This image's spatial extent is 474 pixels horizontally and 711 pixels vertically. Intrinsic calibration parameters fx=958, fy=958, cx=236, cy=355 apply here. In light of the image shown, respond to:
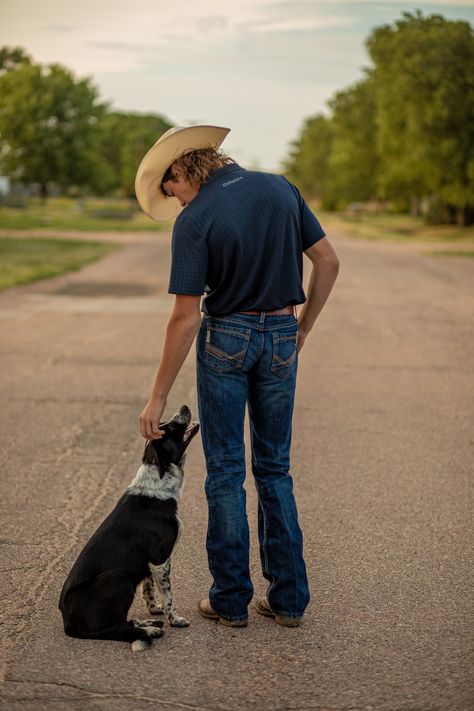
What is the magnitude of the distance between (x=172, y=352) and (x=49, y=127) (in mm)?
69563

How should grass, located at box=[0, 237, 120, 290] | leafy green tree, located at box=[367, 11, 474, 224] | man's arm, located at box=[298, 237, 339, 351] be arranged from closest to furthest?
man's arm, located at box=[298, 237, 339, 351] → grass, located at box=[0, 237, 120, 290] → leafy green tree, located at box=[367, 11, 474, 224]

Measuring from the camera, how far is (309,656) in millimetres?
3887

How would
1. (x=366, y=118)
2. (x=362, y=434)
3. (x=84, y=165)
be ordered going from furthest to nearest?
(x=84, y=165)
(x=366, y=118)
(x=362, y=434)

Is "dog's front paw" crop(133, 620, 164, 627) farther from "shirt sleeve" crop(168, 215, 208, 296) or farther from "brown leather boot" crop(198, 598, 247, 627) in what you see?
"shirt sleeve" crop(168, 215, 208, 296)

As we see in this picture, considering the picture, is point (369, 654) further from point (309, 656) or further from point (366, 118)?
point (366, 118)

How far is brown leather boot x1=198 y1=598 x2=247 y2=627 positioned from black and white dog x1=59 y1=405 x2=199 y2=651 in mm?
123

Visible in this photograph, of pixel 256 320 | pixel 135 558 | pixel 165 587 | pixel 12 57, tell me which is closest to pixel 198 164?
pixel 256 320

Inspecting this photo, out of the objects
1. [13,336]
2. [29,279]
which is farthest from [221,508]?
[29,279]

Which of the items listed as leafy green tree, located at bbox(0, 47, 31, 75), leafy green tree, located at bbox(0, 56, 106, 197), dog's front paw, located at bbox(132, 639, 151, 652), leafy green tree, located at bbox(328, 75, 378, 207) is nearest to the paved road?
dog's front paw, located at bbox(132, 639, 151, 652)

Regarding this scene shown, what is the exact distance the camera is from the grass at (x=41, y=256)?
66.8ft

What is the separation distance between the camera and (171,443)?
421 centimetres

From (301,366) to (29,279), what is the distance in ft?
34.4

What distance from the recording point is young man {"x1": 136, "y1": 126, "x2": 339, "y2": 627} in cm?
394

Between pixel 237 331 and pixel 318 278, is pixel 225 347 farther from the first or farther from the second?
pixel 318 278
